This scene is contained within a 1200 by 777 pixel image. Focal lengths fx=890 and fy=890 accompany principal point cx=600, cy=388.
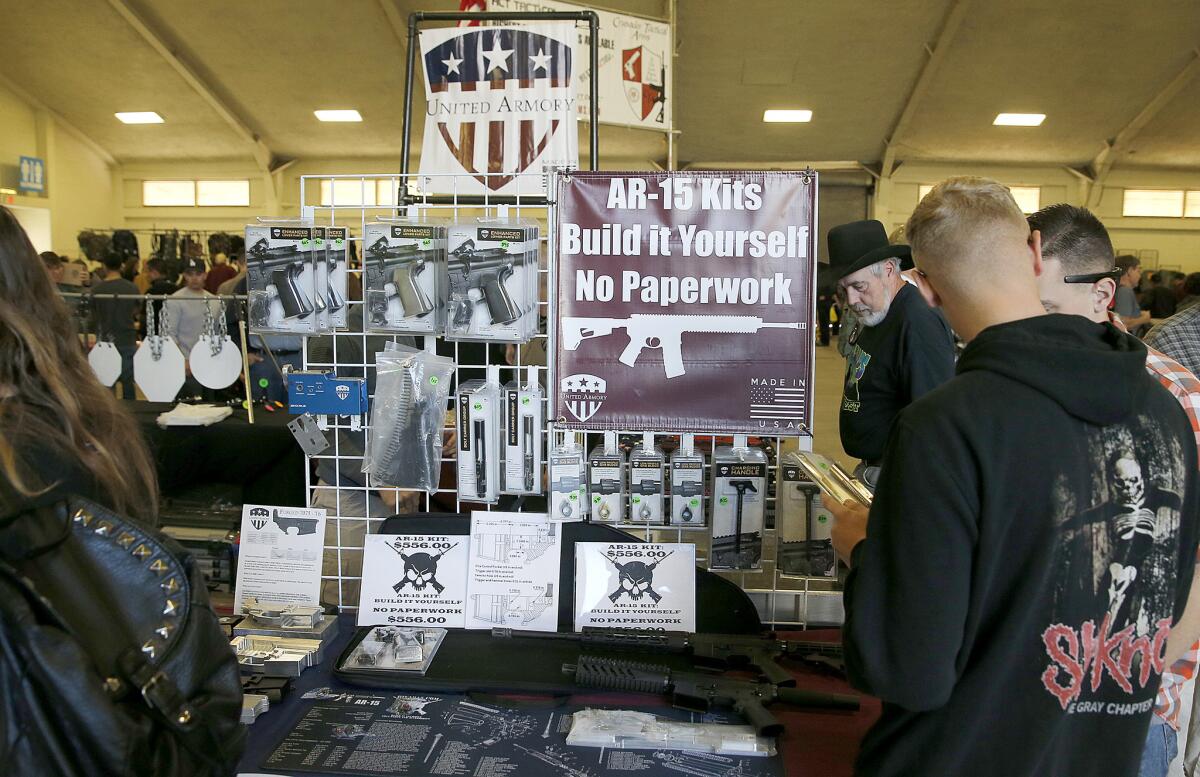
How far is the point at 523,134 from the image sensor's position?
2898 millimetres

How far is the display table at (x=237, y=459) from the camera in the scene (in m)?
3.88

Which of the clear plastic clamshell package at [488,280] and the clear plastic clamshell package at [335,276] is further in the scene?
the clear plastic clamshell package at [335,276]

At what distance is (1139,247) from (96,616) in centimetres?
1603

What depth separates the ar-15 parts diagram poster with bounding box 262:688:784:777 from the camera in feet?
4.79

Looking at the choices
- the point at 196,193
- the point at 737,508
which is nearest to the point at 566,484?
the point at 737,508

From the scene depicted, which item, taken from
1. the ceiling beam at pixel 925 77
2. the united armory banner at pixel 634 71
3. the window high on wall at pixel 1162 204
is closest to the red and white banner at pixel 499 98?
the united armory banner at pixel 634 71

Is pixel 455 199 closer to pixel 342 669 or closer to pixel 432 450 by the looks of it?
pixel 432 450

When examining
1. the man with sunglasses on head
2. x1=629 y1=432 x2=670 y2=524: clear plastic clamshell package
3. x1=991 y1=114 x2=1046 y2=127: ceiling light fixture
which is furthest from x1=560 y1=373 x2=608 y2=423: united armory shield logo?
x1=991 y1=114 x2=1046 y2=127: ceiling light fixture

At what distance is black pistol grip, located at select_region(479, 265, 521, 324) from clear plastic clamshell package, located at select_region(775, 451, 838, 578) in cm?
69

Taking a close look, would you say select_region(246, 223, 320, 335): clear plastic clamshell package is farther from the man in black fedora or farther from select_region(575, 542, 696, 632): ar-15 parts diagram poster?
the man in black fedora

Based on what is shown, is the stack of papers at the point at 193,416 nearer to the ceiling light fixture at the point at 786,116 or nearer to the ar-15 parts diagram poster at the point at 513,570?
the ar-15 parts diagram poster at the point at 513,570

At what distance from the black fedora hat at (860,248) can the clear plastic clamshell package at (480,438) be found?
1374 millimetres

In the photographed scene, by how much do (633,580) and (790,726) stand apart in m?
0.46

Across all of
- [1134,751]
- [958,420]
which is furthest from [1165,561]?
[958,420]
